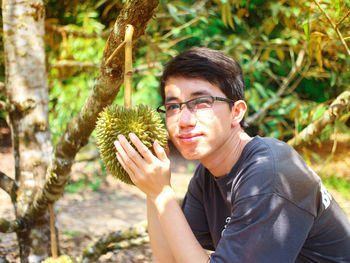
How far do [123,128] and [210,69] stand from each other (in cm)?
41

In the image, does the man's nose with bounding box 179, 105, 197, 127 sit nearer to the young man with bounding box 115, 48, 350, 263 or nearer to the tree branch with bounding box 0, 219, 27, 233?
the young man with bounding box 115, 48, 350, 263

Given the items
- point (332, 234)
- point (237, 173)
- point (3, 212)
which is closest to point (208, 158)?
point (237, 173)

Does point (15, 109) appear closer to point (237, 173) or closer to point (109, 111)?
point (109, 111)

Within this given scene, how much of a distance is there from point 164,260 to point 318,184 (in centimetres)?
69

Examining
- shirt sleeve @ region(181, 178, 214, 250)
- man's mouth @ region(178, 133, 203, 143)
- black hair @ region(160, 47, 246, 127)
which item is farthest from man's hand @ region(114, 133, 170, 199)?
shirt sleeve @ region(181, 178, 214, 250)

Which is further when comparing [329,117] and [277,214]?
[329,117]

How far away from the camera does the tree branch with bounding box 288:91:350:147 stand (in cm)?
171

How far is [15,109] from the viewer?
171 centimetres

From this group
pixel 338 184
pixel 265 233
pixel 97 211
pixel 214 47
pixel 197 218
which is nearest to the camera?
pixel 265 233

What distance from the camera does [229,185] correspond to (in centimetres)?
131

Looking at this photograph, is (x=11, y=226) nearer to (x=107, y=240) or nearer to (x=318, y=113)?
(x=107, y=240)

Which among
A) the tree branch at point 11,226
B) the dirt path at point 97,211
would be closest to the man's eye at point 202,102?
the tree branch at point 11,226

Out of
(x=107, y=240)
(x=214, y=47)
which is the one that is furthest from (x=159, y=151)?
(x=214, y=47)

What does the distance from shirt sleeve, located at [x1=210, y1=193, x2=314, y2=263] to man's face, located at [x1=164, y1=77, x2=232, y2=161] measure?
27 centimetres
